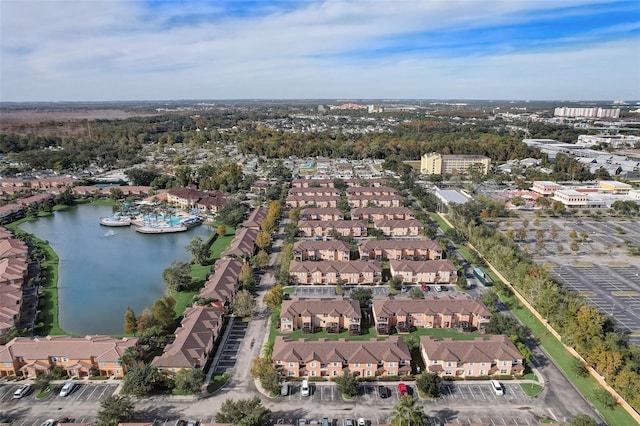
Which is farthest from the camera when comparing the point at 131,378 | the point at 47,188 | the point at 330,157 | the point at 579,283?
the point at 330,157

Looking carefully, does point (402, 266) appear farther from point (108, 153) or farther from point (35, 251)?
point (108, 153)

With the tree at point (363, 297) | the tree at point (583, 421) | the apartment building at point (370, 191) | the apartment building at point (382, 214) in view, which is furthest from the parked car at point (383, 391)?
the apartment building at point (370, 191)

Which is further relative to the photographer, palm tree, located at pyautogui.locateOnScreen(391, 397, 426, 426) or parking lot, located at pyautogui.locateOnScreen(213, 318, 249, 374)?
parking lot, located at pyautogui.locateOnScreen(213, 318, 249, 374)

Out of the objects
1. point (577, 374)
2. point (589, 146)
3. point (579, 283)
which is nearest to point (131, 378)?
point (577, 374)

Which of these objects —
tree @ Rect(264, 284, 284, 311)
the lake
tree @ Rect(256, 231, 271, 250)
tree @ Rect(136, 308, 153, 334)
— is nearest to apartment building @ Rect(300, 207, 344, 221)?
tree @ Rect(256, 231, 271, 250)

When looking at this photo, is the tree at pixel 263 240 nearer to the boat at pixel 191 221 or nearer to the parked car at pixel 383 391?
the boat at pixel 191 221

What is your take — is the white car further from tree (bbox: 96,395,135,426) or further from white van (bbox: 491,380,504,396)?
white van (bbox: 491,380,504,396)
